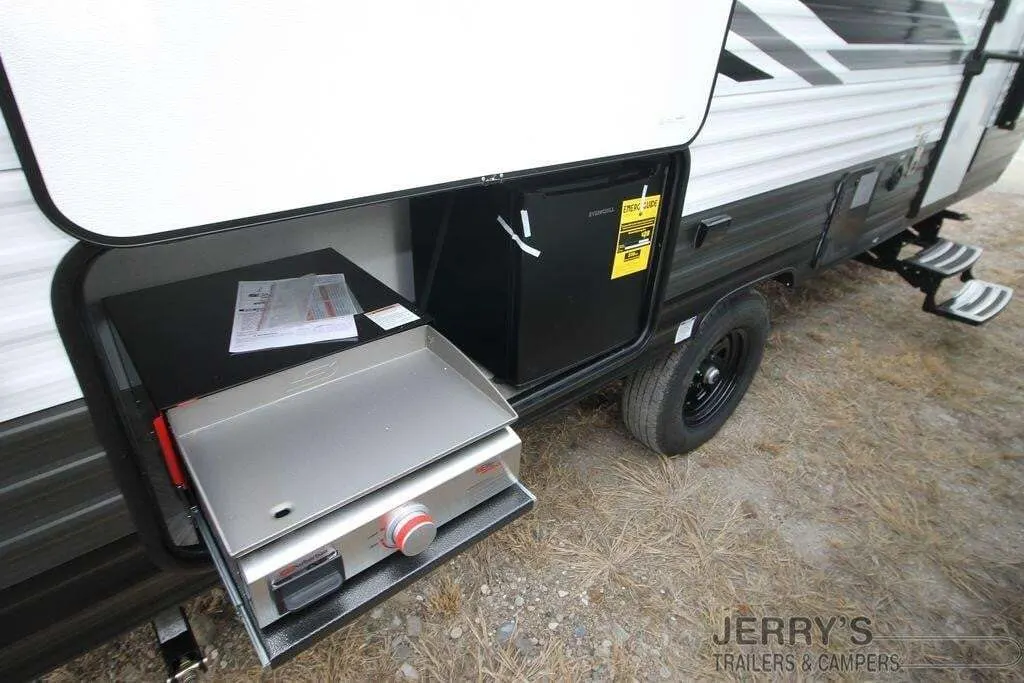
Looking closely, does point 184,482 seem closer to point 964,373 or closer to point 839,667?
point 839,667

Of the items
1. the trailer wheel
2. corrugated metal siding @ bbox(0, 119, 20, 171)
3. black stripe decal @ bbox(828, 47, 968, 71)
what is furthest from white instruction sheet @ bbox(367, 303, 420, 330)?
black stripe decal @ bbox(828, 47, 968, 71)

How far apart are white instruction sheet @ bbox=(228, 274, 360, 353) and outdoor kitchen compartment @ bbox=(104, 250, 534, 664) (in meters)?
0.03

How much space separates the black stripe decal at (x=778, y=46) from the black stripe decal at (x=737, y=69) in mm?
47

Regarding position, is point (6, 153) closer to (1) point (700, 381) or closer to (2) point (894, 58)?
(1) point (700, 381)

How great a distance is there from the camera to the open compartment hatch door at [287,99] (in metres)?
0.52

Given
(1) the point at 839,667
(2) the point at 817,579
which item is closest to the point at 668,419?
(2) the point at 817,579

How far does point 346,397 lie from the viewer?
3.47 feet

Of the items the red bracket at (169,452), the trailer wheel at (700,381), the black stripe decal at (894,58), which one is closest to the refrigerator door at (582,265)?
the trailer wheel at (700,381)

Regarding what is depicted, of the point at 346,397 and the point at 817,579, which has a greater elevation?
the point at 346,397

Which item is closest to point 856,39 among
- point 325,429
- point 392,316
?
point 392,316

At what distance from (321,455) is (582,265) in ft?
2.31

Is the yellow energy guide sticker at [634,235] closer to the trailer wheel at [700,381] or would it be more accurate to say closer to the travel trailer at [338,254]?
the travel trailer at [338,254]

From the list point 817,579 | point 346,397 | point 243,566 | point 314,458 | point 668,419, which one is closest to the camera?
point 243,566

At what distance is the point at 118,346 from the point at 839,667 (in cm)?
197
